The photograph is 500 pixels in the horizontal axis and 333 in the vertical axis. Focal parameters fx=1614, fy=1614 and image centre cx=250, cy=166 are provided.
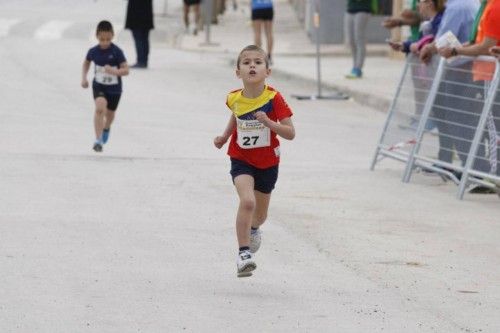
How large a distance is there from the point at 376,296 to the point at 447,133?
5747 mm

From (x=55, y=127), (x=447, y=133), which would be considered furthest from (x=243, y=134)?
(x=55, y=127)

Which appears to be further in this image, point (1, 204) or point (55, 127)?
point (55, 127)

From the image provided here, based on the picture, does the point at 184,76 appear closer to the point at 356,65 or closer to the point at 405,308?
the point at 356,65

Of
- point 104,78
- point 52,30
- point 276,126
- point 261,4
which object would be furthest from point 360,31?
point 276,126

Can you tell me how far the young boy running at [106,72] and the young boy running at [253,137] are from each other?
263 inches

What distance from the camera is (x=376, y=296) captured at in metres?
8.58

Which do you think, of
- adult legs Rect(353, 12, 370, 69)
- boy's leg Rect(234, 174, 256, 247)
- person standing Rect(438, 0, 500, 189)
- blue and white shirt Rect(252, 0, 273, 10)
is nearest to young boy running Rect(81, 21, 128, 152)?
person standing Rect(438, 0, 500, 189)

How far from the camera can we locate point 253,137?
9.06m

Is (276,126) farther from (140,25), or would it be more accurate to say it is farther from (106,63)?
(140,25)

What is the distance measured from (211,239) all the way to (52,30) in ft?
87.9

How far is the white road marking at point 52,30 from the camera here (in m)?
34.6

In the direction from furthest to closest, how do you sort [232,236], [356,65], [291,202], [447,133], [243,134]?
[356,65] < [447,133] < [291,202] < [232,236] < [243,134]

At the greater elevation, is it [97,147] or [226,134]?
[226,134]

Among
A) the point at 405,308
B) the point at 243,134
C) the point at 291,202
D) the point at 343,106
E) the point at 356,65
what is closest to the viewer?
the point at 405,308
